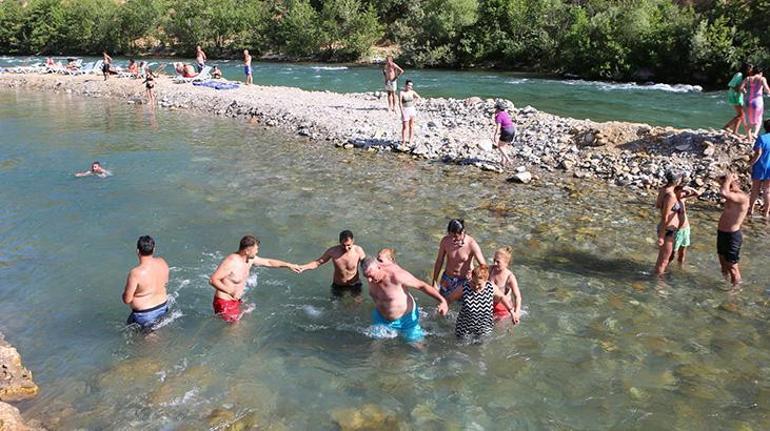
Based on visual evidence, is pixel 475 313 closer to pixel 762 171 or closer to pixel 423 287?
pixel 423 287

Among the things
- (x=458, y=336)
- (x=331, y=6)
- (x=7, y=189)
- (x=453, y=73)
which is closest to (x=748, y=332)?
(x=458, y=336)

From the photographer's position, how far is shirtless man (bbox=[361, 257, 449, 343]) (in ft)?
25.4

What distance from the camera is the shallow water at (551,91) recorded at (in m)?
24.7

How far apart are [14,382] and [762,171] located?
43.9 ft

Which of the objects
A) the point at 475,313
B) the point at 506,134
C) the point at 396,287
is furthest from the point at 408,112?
the point at 475,313

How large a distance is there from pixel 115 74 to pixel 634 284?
38860 mm

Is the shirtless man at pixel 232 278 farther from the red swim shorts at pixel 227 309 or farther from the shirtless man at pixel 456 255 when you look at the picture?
the shirtless man at pixel 456 255

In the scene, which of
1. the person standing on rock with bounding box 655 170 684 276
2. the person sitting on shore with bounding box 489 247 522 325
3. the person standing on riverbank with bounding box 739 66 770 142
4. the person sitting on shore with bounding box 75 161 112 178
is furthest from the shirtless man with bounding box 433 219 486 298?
the person sitting on shore with bounding box 75 161 112 178

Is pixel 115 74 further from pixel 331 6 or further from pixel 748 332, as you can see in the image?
pixel 748 332

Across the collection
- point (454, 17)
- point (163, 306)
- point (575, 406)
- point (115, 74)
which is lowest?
point (575, 406)

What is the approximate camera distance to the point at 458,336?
26.5ft

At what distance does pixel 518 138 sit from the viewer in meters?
19.5

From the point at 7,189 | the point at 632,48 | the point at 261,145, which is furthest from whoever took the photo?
the point at 632,48

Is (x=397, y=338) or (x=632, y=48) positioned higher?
(x=632, y=48)
